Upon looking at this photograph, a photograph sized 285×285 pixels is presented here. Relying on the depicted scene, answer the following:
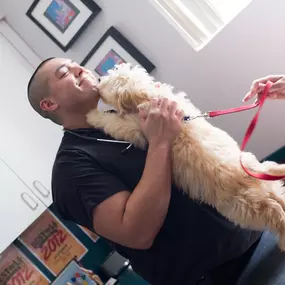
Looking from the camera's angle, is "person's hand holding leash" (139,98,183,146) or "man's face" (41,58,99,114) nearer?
"person's hand holding leash" (139,98,183,146)

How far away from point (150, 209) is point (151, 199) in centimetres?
3

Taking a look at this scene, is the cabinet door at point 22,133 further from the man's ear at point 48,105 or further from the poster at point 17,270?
the man's ear at point 48,105

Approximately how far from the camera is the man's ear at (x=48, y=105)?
1370 mm

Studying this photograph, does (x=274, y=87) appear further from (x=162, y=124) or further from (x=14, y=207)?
(x=14, y=207)

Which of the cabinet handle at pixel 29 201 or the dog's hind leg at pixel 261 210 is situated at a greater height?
the cabinet handle at pixel 29 201

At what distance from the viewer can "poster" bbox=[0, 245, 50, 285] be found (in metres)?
2.32

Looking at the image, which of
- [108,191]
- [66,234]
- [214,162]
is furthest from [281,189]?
[66,234]

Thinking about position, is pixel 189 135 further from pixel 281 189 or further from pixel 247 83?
pixel 247 83

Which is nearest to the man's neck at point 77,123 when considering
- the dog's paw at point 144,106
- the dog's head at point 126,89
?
the dog's head at point 126,89

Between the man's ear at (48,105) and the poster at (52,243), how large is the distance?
1200 mm

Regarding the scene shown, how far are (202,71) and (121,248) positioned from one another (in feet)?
3.54

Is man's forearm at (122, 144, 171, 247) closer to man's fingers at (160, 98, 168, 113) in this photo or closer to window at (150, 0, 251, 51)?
man's fingers at (160, 98, 168, 113)

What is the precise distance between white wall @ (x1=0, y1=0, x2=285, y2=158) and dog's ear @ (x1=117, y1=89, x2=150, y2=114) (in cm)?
88

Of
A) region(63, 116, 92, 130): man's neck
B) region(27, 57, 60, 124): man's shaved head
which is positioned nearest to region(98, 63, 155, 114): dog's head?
region(63, 116, 92, 130): man's neck
